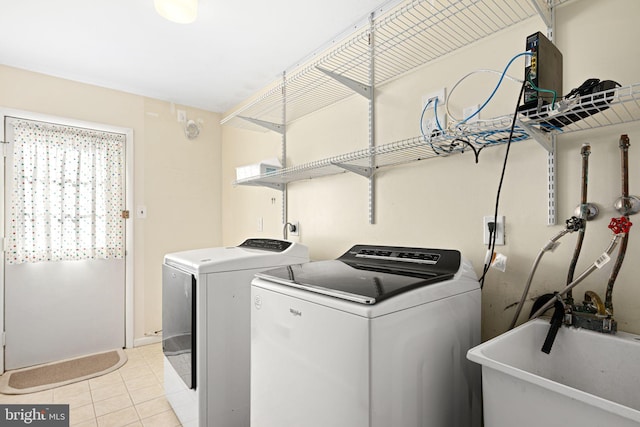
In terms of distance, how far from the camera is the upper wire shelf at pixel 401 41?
4.36 ft

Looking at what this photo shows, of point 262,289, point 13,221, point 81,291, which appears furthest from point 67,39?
point 262,289

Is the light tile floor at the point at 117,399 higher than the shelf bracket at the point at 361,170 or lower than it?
lower

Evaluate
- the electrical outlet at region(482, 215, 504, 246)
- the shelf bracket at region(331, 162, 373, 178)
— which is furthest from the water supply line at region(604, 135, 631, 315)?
the shelf bracket at region(331, 162, 373, 178)

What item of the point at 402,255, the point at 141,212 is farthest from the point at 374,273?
the point at 141,212

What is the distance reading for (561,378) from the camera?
108 cm

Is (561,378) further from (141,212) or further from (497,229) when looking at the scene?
(141,212)

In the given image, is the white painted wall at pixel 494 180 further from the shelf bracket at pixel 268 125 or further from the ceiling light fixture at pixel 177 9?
the ceiling light fixture at pixel 177 9

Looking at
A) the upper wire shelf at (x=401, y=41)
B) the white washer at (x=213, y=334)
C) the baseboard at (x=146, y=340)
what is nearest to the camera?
the upper wire shelf at (x=401, y=41)

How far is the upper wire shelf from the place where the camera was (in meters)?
1.33

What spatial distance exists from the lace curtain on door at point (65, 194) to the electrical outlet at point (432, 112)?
9.07ft

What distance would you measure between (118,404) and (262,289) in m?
1.68

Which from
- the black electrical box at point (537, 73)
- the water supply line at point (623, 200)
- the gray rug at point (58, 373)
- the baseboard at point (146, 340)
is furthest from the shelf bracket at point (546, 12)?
the baseboard at point (146, 340)

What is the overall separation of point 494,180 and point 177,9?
67.6 inches

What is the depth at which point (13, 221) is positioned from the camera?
257 centimetres
